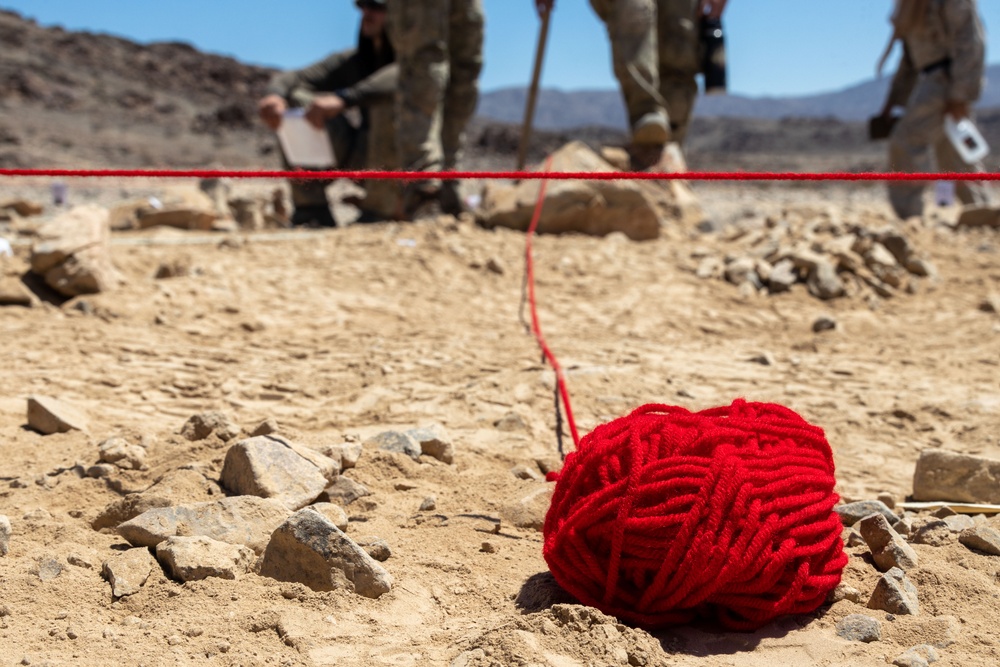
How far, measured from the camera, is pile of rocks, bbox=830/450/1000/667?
170cm

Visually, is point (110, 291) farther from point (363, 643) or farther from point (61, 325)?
Result: point (363, 643)

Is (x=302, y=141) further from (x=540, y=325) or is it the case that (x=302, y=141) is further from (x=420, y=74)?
(x=540, y=325)

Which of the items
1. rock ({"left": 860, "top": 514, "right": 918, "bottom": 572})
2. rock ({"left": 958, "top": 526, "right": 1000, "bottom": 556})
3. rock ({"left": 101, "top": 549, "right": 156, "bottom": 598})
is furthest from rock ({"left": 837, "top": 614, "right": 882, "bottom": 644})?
rock ({"left": 101, "top": 549, "right": 156, "bottom": 598})

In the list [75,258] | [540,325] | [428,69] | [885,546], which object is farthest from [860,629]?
[428,69]

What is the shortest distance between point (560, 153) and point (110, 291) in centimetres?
340

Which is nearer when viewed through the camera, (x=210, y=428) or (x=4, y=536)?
(x=4, y=536)

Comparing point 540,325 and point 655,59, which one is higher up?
point 655,59

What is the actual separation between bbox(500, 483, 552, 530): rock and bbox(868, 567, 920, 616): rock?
0.72m

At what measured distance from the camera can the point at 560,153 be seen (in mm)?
6551

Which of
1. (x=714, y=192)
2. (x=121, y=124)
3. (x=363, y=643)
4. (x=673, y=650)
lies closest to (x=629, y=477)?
(x=673, y=650)

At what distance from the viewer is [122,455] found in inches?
93.3

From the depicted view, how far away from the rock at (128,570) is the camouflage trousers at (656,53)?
18.0 feet

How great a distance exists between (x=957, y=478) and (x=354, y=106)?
18.2 ft

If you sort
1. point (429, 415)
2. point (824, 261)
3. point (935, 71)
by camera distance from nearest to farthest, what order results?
point (429, 415) < point (824, 261) < point (935, 71)
